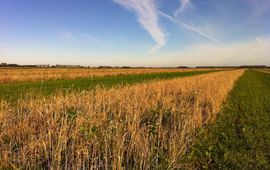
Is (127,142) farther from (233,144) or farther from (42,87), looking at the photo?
(42,87)

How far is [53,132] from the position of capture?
6.07 meters

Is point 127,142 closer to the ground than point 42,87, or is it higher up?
higher up

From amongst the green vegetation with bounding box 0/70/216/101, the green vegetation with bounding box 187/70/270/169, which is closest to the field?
the green vegetation with bounding box 187/70/270/169

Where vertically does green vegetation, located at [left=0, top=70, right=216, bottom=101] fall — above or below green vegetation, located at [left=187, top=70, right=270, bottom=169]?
below

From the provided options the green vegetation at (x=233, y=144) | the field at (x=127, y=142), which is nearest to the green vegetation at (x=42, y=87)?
the field at (x=127, y=142)

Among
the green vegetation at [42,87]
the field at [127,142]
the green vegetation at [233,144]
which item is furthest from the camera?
the green vegetation at [42,87]

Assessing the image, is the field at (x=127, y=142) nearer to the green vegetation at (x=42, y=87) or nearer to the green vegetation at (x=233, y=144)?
the green vegetation at (x=233, y=144)

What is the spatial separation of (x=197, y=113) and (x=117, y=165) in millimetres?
4991

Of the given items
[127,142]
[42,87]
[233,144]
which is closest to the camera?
[127,142]

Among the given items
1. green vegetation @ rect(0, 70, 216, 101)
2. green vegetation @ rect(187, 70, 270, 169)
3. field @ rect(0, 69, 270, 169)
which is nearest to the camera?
field @ rect(0, 69, 270, 169)

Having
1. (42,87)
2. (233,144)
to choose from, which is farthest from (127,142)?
(42,87)

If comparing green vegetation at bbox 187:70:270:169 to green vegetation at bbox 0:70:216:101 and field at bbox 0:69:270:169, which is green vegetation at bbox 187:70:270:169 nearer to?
field at bbox 0:69:270:169

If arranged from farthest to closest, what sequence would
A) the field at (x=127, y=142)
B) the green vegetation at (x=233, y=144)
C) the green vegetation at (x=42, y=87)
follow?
the green vegetation at (x=42, y=87)
the green vegetation at (x=233, y=144)
the field at (x=127, y=142)

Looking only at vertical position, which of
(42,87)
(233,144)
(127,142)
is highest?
(127,142)
